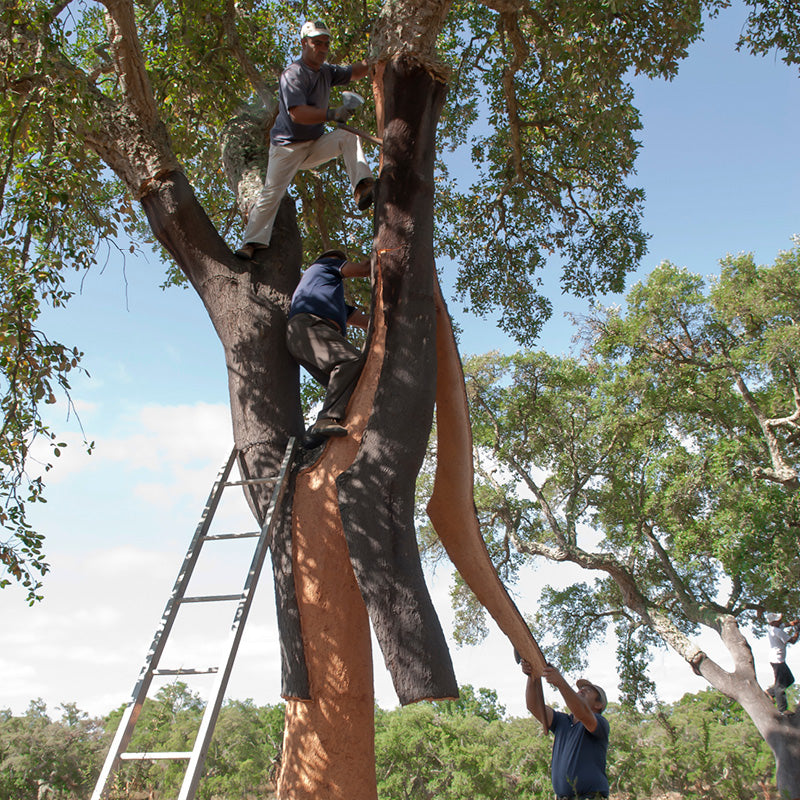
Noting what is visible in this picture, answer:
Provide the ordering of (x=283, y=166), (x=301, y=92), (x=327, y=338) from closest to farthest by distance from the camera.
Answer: (x=327, y=338) < (x=301, y=92) < (x=283, y=166)

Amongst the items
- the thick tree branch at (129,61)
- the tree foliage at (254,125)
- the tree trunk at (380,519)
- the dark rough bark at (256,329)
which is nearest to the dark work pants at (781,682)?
the tree foliage at (254,125)

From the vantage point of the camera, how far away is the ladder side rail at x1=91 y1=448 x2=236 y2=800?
301cm

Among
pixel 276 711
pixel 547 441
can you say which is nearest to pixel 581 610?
pixel 547 441

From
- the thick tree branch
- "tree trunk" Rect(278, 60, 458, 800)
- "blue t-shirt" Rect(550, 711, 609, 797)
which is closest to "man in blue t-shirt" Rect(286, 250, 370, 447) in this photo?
"tree trunk" Rect(278, 60, 458, 800)

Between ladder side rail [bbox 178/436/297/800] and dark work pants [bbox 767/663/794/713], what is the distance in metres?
11.9

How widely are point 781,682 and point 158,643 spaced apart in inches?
496

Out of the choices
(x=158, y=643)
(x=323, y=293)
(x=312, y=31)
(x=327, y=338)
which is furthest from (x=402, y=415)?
(x=312, y=31)

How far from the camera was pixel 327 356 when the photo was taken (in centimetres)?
421

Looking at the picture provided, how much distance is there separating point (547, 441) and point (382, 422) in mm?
13612

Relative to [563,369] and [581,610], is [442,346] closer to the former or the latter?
[563,369]

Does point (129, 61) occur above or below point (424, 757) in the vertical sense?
above

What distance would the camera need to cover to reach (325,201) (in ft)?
27.0

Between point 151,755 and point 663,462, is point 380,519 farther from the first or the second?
point 663,462

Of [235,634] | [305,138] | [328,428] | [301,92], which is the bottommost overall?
[235,634]
